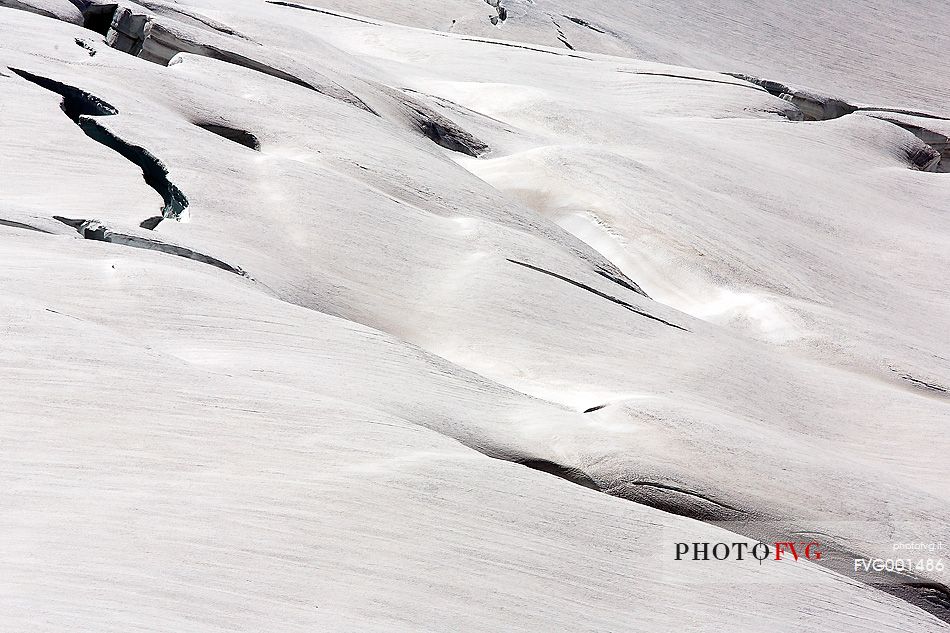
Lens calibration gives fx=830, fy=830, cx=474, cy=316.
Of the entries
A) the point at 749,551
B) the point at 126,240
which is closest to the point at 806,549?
the point at 749,551

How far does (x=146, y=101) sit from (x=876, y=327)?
6.22 metres

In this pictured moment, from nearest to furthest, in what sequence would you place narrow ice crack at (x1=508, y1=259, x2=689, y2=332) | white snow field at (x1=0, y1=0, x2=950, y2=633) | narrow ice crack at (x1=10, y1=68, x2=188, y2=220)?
white snow field at (x1=0, y1=0, x2=950, y2=633), narrow ice crack at (x1=10, y1=68, x2=188, y2=220), narrow ice crack at (x1=508, y1=259, x2=689, y2=332)

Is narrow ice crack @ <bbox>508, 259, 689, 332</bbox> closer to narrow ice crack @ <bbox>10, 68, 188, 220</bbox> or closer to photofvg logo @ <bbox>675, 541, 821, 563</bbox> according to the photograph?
photofvg logo @ <bbox>675, 541, 821, 563</bbox>

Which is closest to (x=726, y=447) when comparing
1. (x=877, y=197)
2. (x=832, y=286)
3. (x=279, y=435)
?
(x=279, y=435)

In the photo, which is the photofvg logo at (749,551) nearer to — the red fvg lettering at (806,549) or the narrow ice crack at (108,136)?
the red fvg lettering at (806,549)

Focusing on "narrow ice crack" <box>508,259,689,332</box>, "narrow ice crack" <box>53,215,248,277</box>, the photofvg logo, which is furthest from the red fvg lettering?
"narrow ice crack" <box>53,215,248,277</box>

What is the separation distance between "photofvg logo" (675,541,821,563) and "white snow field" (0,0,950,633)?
1.5 inches

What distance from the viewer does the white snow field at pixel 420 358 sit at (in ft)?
9.72


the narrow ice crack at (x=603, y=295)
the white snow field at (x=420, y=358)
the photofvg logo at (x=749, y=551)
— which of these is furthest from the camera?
the narrow ice crack at (x=603, y=295)

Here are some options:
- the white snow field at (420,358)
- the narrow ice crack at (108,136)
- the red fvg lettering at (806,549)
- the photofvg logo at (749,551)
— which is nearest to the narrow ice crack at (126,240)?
the white snow field at (420,358)

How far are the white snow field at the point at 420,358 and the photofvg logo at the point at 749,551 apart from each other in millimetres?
39

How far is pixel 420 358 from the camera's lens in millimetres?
4488

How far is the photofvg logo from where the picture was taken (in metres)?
3.48

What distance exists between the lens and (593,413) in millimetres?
4383
